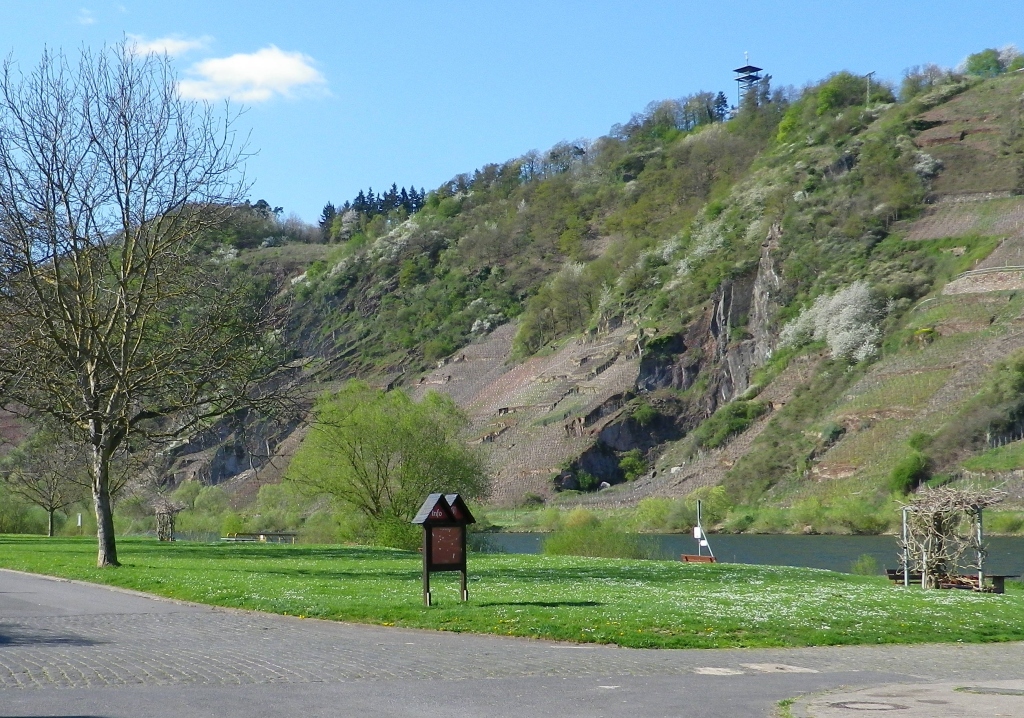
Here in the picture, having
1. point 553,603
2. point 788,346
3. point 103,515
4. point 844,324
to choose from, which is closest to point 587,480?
point 788,346

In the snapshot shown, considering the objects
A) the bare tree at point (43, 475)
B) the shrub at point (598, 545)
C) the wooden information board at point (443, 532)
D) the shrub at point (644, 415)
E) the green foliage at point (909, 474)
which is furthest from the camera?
the shrub at point (644, 415)

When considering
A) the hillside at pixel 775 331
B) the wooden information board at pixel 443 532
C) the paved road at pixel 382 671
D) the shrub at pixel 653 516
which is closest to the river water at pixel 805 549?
the shrub at pixel 653 516

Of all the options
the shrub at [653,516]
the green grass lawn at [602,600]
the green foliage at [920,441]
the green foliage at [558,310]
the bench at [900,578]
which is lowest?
the shrub at [653,516]

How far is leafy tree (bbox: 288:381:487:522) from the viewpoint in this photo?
5053 cm

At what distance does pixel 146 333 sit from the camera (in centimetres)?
3334

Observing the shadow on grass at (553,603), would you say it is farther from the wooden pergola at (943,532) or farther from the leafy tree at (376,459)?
the leafy tree at (376,459)

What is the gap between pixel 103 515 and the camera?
2825 cm

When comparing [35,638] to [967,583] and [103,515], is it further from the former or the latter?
[967,583]

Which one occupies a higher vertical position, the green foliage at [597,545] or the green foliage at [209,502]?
the green foliage at [209,502]

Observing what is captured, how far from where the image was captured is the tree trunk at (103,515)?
27.5m

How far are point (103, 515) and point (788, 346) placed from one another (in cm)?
9414

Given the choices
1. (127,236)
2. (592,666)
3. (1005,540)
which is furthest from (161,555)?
(1005,540)

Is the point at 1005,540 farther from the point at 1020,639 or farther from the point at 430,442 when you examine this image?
the point at 1020,639

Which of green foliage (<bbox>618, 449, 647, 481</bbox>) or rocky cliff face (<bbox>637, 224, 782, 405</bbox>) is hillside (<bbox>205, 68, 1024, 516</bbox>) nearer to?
rocky cliff face (<bbox>637, 224, 782, 405</bbox>)
